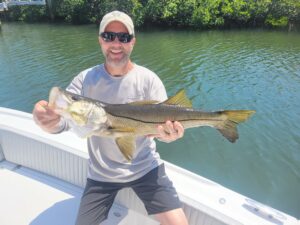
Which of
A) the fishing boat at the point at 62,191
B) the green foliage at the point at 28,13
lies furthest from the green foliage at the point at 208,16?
the fishing boat at the point at 62,191

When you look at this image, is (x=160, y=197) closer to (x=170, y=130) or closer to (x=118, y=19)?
(x=170, y=130)

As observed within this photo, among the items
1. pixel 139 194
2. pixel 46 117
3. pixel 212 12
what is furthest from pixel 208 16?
pixel 46 117

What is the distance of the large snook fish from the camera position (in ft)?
7.91

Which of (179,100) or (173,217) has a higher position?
(179,100)

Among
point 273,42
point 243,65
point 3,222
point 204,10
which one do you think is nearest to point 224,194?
point 3,222

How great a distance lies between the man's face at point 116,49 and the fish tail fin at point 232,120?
1.05 m

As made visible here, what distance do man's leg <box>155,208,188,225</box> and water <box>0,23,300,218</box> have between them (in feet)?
14.6

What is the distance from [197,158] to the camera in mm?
8188

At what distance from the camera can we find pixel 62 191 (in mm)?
3932

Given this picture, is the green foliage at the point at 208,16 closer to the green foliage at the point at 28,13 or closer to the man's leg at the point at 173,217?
the green foliage at the point at 28,13

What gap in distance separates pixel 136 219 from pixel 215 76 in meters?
12.2

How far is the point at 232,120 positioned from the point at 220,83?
11697 millimetres

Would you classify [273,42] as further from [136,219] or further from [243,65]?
[136,219]

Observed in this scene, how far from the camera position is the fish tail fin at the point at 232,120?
8.24ft
